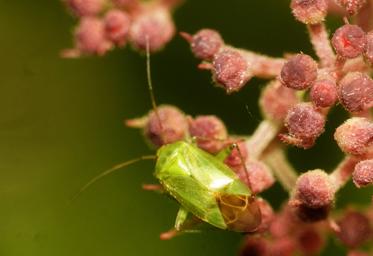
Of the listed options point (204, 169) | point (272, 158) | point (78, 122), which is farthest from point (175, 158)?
point (78, 122)

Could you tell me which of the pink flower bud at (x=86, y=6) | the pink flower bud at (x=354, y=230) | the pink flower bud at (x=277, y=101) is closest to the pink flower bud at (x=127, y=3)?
the pink flower bud at (x=86, y=6)

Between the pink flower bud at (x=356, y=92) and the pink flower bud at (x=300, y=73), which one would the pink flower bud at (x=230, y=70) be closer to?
the pink flower bud at (x=300, y=73)

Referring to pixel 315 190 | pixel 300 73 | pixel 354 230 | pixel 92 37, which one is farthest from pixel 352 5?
pixel 92 37

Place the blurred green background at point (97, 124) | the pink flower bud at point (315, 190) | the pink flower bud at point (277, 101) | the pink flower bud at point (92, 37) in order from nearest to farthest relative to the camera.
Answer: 1. the pink flower bud at point (315, 190)
2. the pink flower bud at point (277, 101)
3. the pink flower bud at point (92, 37)
4. the blurred green background at point (97, 124)

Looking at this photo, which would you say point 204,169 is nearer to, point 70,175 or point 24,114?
point 70,175

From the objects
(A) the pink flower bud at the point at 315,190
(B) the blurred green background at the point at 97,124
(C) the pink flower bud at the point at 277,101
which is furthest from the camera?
(B) the blurred green background at the point at 97,124

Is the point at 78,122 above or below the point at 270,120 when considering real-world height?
below

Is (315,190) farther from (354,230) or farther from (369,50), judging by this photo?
(369,50)

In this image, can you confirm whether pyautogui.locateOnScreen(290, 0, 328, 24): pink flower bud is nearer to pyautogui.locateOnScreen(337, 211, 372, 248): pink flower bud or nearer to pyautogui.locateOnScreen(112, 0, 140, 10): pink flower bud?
pyautogui.locateOnScreen(337, 211, 372, 248): pink flower bud
